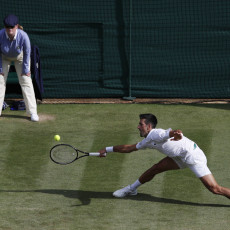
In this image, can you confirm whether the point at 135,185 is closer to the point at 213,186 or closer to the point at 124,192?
the point at 124,192

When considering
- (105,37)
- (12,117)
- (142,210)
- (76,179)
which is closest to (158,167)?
(142,210)

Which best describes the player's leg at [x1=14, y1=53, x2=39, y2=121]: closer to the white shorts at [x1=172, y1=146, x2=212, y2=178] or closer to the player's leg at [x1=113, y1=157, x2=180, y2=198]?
the player's leg at [x1=113, y1=157, x2=180, y2=198]

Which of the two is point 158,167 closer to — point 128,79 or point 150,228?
point 150,228

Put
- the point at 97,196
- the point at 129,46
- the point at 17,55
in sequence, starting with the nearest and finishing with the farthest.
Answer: the point at 97,196, the point at 17,55, the point at 129,46

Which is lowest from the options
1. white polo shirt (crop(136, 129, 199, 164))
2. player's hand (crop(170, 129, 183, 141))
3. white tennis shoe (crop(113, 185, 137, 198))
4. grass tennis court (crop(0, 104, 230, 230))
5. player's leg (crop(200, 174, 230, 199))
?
grass tennis court (crop(0, 104, 230, 230))

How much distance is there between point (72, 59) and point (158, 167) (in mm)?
6435

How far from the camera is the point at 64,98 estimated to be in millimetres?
17703

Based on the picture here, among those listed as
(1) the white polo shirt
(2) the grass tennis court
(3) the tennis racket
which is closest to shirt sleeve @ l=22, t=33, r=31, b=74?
(2) the grass tennis court

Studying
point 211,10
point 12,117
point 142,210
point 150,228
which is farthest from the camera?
point 211,10

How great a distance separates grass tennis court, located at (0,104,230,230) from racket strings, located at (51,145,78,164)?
58 cm

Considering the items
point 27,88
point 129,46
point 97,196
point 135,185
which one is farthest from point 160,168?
point 129,46

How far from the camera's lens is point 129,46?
1736 cm

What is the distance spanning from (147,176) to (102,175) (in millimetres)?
1316

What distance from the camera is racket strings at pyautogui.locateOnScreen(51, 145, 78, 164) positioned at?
38.1ft
